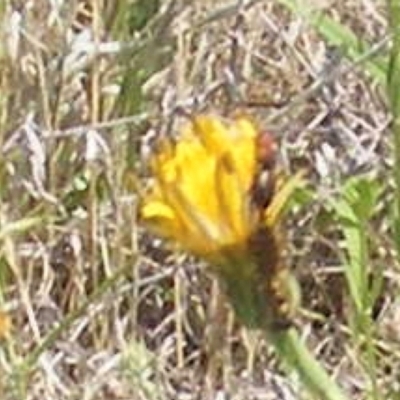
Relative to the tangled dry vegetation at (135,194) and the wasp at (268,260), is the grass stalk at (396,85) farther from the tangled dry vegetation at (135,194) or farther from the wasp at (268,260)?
the tangled dry vegetation at (135,194)

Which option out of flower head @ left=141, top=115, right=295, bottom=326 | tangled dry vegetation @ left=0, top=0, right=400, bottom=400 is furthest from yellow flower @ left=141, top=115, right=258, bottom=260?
tangled dry vegetation @ left=0, top=0, right=400, bottom=400

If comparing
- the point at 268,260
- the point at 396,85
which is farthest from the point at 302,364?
the point at 396,85

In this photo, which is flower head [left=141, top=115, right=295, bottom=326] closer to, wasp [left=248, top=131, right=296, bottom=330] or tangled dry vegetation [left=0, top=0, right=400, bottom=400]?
wasp [left=248, top=131, right=296, bottom=330]

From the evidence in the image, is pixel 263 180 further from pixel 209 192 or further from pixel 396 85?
pixel 396 85

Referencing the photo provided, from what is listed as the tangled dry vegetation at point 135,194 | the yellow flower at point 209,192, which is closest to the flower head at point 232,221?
the yellow flower at point 209,192

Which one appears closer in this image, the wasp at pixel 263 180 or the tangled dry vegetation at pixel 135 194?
the wasp at pixel 263 180

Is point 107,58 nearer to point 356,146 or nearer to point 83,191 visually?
point 83,191

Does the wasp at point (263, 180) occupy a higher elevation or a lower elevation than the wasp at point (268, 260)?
higher
